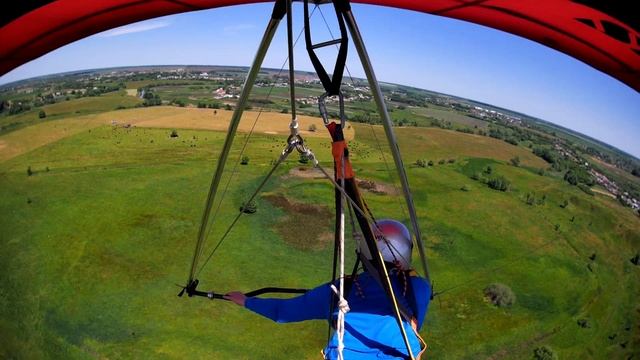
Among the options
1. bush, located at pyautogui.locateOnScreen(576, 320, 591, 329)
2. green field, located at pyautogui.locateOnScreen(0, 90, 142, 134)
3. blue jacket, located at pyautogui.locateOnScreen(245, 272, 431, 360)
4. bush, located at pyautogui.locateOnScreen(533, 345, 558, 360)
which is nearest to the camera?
blue jacket, located at pyautogui.locateOnScreen(245, 272, 431, 360)

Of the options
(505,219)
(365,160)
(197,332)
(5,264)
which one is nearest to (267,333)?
(197,332)

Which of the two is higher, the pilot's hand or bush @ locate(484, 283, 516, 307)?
the pilot's hand

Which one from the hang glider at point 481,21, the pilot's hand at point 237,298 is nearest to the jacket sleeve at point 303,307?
the pilot's hand at point 237,298

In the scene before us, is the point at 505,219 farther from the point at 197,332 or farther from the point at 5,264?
the point at 5,264

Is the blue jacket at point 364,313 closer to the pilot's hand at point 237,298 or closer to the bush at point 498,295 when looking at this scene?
the pilot's hand at point 237,298

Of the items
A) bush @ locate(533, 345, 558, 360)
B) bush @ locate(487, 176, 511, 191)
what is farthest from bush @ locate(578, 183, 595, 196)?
bush @ locate(533, 345, 558, 360)

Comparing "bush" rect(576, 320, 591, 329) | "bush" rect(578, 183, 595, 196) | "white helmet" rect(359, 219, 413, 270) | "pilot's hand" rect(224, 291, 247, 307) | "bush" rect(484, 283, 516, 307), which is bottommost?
"bush" rect(576, 320, 591, 329)

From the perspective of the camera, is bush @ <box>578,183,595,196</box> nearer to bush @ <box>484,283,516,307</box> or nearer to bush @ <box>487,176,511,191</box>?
bush @ <box>487,176,511,191</box>

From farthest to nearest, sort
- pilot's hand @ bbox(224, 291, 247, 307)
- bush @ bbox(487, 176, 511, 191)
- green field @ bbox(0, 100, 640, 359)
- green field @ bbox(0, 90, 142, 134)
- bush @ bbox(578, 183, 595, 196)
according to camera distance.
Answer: bush @ bbox(578, 183, 595, 196), green field @ bbox(0, 90, 142, 134), bush @ bbox(487, 176, 511, 191), green field @ bbox(0, 100, 640, 359), pilot's hand @ bbox(224, 291, 247, 307)

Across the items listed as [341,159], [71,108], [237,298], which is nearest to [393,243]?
[341,159]
